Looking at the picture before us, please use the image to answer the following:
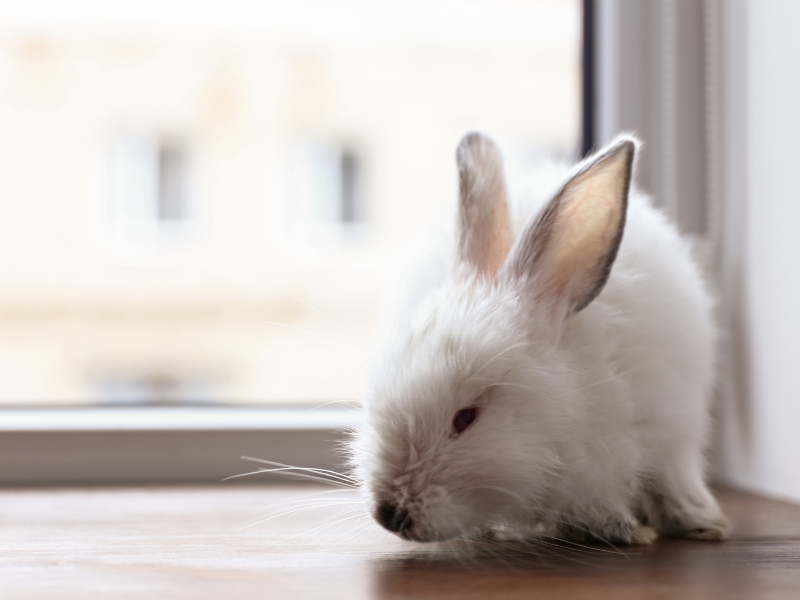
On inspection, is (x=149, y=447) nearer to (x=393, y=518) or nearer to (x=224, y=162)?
(x=393, y=518)

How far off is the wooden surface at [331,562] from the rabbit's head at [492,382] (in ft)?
0.17

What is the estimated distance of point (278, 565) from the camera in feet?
2.26

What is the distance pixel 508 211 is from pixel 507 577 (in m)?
0.38

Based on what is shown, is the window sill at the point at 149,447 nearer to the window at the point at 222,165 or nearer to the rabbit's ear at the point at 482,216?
the rabbit's ear at the point at 482,216

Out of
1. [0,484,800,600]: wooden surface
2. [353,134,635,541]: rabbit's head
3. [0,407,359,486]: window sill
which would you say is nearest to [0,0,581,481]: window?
[0,407,359,486]: window sill

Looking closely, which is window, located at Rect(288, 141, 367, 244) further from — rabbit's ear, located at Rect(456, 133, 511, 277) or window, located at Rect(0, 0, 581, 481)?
rabbit's ear, located at Rect(456, 133, 511, 277)

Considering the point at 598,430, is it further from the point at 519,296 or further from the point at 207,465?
the point at 207,465

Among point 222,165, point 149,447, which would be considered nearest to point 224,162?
point 222,165

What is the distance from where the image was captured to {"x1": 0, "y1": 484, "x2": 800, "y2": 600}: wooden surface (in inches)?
24.3

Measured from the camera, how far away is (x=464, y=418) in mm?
708

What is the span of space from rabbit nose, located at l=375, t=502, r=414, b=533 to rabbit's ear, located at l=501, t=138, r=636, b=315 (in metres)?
0.25

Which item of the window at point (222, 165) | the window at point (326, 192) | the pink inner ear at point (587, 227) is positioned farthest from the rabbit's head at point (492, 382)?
the window at point (326, 192)

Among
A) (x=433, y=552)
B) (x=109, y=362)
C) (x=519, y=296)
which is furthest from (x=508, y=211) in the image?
(x=109, y=362)

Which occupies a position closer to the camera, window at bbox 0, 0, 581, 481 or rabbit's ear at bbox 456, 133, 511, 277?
rabbit's ear at bbox 456, 133, 511, 277
